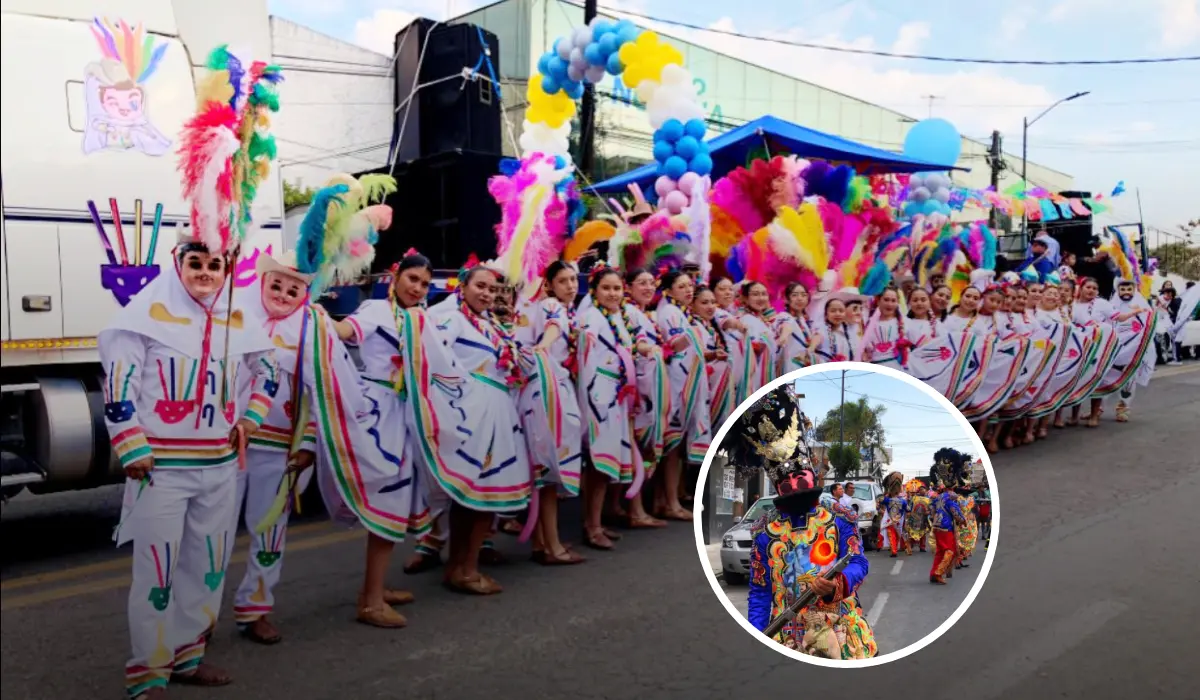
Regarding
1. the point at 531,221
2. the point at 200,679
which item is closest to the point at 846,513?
the point at 200,679

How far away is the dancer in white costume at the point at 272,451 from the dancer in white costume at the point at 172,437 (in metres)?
0.43

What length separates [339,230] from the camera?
3486mm

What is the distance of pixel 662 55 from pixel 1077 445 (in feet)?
14.3

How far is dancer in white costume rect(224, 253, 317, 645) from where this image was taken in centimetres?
347

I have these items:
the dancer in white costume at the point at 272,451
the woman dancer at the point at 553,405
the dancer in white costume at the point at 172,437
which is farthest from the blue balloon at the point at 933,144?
the dancer in white costume at the point at 172,437

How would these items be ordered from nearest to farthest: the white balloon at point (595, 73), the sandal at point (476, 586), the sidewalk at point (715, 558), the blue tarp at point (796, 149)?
the sidewalk at point (715, 558), the sandal at point (476, 586), the white balloon at point (595, 73), the blue tarp at point (796, 149)

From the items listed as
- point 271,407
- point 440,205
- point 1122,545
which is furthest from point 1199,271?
point 440,205

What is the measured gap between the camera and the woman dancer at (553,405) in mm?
4430

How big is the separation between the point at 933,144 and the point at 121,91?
18.2ft

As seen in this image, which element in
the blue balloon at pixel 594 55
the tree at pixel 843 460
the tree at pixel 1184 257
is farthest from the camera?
the blue balloon at pixel 594 55

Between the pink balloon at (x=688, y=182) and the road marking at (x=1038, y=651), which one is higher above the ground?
the pink balloon at (x=688, y=182)

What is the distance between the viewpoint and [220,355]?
2975mm

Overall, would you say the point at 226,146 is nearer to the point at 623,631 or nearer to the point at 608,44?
the point at 623,631

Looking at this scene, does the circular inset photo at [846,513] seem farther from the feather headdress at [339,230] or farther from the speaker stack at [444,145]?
the speaker stack at [444,145]
